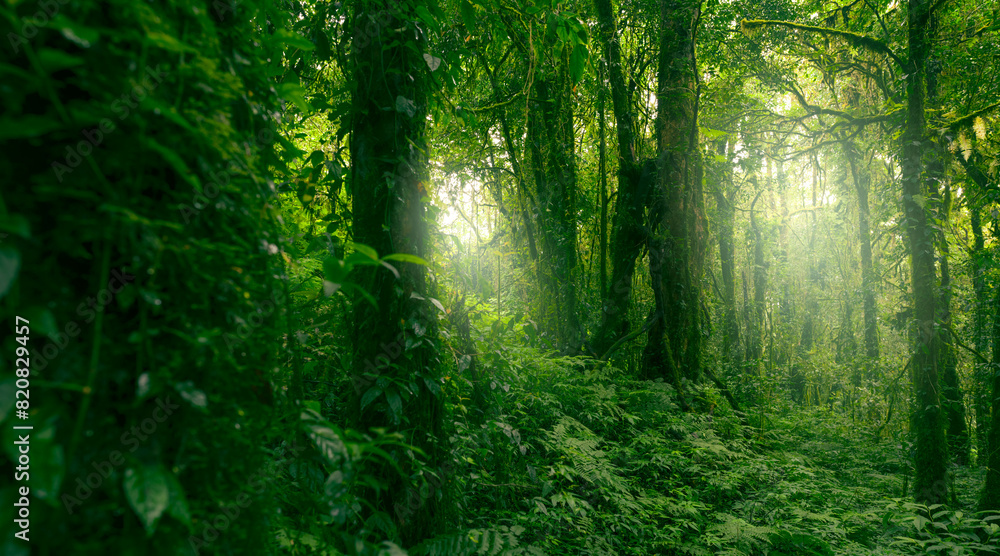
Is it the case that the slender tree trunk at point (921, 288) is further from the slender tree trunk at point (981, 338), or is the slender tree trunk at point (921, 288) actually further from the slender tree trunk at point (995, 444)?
the slender tree trunk at point (981, 338)

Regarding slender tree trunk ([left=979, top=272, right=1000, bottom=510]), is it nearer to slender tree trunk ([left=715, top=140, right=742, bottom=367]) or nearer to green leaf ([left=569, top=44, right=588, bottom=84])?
slender tree trunk ([left=715, top=140, right=742, bottom=367])

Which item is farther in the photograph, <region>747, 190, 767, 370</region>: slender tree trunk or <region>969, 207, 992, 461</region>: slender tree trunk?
<region>747, 190, 767, 370</region>: slender tree trunk

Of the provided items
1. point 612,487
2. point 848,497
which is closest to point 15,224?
point 612,487

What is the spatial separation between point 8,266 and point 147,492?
342mm

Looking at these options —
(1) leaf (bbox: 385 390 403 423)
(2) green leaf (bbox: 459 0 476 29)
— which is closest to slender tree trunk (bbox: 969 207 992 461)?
(2) green leaf (bbox: 459 0 476 29)

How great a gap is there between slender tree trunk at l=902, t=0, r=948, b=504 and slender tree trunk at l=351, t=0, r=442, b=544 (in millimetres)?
5573

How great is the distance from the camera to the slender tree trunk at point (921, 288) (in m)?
5.05

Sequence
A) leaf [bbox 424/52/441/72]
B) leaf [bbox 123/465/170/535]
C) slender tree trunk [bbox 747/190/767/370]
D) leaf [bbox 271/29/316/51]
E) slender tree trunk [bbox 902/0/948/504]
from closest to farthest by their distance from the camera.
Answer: leaf [bbox 123/465/170/535], leaf [bbox 271/29/316/51], leaf [bbox 424/52/441/72], slender tree trunk [bbox 902/0/948/504], slender tree trunk [bbox 747/190/767/370]

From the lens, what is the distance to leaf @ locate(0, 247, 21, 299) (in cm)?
55

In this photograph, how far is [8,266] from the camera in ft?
1.84

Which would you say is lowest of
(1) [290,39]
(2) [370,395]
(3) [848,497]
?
(3) [848,497]

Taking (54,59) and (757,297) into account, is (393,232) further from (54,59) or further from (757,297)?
(757,297)

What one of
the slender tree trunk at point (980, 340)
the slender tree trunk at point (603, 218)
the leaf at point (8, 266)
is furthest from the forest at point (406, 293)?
the slender tree trunk at point (603, 218)

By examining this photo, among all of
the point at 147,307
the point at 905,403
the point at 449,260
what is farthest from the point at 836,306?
the point at 147,307
